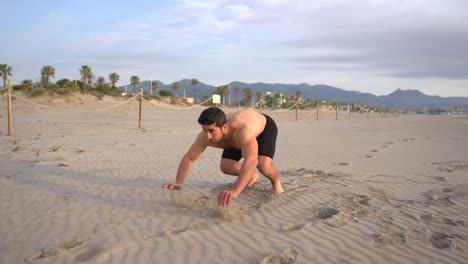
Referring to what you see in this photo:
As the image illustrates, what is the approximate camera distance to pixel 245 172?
363cm

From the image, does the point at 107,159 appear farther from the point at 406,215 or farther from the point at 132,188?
the point at 406,215

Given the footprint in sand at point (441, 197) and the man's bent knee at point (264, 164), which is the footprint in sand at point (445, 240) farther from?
the man's bent knee at point (264, 164)

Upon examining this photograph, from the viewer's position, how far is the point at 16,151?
7.97 m

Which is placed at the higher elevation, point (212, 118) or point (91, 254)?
point (212, 118)

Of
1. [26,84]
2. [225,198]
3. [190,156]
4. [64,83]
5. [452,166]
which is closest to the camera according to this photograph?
[225,198]

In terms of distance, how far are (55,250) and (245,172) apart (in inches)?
68.2

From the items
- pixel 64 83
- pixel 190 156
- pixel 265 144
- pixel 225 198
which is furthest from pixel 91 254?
pixel 64 83

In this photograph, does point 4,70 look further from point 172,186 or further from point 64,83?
point 172,186

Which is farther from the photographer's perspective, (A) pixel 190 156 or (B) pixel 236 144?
(A) pixel 190 156

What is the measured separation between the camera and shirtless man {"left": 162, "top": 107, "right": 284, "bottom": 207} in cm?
363

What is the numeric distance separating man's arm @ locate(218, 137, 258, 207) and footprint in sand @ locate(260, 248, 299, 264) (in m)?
0.70

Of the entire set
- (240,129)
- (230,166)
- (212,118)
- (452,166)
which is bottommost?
(452,166)

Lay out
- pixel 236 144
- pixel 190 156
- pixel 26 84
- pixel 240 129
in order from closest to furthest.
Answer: pixel 240 129 → pixel 236 144 → pixel 190 156 → pixel 26 84

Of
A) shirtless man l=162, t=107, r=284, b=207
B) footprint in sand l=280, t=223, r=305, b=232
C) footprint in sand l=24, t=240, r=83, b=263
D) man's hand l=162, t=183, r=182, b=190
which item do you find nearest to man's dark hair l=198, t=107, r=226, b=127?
shirtless man l=162, t=107, r=284, b=207
